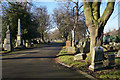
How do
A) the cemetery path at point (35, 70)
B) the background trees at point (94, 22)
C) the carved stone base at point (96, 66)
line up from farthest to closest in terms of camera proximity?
the background trees at point (94, 22), the carved stone base at point (96, 66), the cemetery path at point (35, 70)

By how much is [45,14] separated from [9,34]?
31.8m

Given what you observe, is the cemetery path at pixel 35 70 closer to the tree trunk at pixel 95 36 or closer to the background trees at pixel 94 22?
the tree trunk at pixel 95 36

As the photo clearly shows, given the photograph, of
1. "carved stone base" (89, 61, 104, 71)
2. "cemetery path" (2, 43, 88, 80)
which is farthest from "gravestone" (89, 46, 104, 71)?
"cemetery path" (2, 43, 88, 80)

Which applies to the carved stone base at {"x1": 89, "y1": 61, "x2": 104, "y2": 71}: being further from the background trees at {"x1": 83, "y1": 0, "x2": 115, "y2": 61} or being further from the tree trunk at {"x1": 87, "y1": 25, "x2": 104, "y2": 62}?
the background trees at {"x1": 83, "y1": 0, "x2": 115, "y2": 61}

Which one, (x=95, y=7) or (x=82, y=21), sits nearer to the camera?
(x=95, y=7)

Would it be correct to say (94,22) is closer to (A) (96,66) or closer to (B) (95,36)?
(B) (95,36)

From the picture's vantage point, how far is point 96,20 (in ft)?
25.2

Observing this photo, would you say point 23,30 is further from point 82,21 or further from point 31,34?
point 82,21

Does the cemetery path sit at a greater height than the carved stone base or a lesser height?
lesser

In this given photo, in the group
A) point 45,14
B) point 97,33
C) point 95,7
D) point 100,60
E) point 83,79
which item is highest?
point 45,14

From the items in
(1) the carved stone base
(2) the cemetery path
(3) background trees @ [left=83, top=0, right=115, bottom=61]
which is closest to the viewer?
(2) the cemetery path

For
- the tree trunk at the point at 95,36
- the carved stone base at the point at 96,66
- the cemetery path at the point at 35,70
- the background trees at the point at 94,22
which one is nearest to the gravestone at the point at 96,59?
the carved stone base at the point at 96,66

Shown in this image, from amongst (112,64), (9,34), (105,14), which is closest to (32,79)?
(112,64)

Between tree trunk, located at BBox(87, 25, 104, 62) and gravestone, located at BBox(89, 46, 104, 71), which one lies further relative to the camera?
tree trunk, located at BBox(87, 25, 104, 62)
